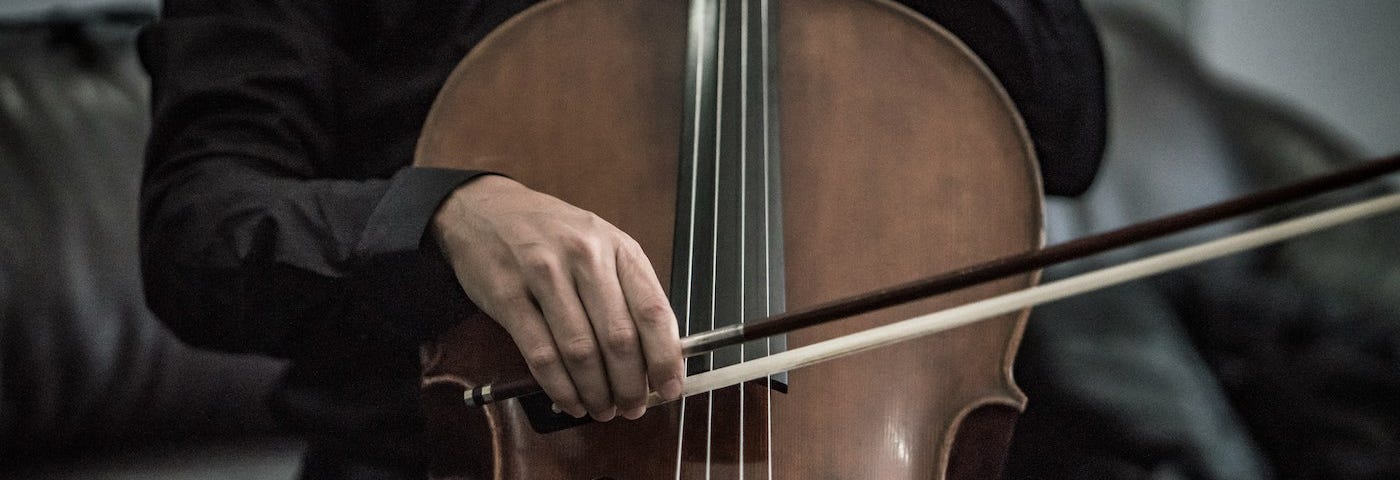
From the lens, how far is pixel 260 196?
0.52 meters

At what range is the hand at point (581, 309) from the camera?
15.0 inches

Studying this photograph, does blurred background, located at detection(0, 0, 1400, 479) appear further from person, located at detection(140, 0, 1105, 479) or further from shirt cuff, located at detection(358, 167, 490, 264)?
shirt cuff, located at detection(358, 167, 490, 264)

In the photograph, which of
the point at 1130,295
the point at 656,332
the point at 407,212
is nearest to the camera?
the point at 656,332

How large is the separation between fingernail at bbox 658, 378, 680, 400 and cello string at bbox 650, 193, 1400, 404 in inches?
0.8

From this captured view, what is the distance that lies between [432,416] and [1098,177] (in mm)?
455

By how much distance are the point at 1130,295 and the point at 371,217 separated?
0.48m

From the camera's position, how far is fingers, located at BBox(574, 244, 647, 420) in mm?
381

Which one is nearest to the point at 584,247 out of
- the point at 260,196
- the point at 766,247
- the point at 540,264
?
the point at 540,264

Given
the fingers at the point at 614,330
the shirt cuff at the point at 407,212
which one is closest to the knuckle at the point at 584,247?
the fingers at the point at 614,330

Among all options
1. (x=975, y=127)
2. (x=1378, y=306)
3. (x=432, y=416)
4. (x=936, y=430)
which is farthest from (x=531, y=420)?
(x=1378, y=306)

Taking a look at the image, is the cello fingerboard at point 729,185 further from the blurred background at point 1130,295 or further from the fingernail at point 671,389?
the blurred background at point 1130,295

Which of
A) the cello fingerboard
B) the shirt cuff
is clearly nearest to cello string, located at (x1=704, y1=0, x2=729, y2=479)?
the cello fingerboard

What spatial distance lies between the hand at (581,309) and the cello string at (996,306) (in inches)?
1.3

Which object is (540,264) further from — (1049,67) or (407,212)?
(1049,67)
